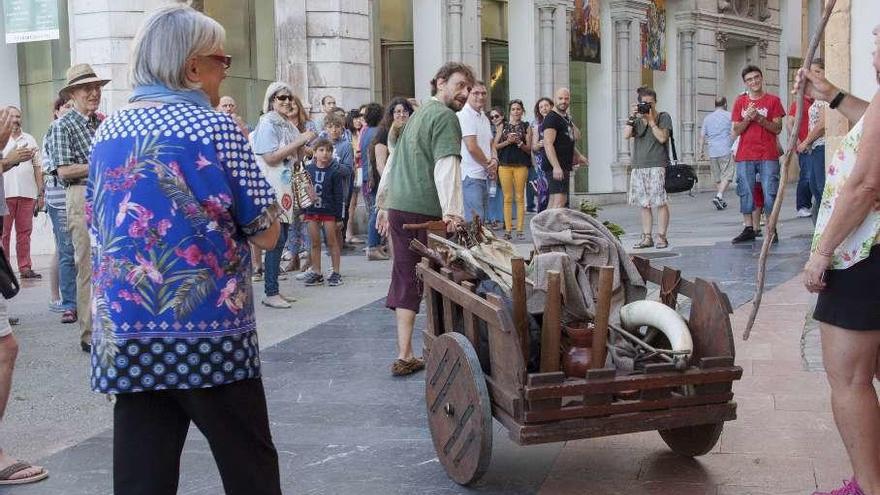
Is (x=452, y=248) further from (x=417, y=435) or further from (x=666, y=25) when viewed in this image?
(x=666, y=25)

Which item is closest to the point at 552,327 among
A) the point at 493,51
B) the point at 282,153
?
the point at 282,153

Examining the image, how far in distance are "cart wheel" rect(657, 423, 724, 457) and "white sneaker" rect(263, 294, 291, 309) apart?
504 cm

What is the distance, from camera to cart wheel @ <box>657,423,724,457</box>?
4395mm

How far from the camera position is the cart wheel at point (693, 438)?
173 inches

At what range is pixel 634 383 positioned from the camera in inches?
156

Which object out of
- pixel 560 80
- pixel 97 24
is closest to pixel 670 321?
pixel 97 24

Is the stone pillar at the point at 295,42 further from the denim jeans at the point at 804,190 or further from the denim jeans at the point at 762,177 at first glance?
the denim jeans at the point at 804,190

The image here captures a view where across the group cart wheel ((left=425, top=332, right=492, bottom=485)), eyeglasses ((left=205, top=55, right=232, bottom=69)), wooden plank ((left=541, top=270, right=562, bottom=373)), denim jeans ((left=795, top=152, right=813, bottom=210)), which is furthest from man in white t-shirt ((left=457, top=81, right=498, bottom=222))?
eyeglasses ((left=205, top=55, right=232, bottom=69))

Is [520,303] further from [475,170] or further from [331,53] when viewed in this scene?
[331,53]

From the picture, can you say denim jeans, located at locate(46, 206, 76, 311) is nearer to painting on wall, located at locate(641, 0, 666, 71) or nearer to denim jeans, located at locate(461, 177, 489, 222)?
denim jeans, located at locate(461, 177, 489, 222)

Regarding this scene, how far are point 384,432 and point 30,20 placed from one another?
1161 cm

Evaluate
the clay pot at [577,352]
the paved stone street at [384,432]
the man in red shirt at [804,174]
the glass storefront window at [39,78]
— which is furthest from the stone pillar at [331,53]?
the clay pot at [577,352]

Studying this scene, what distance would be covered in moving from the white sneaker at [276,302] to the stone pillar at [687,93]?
18.5 meters

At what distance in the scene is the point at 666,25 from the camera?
26000 mm
